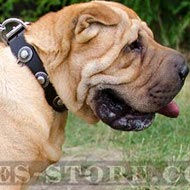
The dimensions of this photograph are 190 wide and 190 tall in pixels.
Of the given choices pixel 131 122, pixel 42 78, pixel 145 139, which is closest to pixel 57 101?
pixel 42 78

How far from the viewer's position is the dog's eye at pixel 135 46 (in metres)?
3.33

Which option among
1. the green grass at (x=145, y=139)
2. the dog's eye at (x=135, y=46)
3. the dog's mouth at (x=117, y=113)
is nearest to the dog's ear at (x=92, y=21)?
the dog's eye at (x=135, y=46)

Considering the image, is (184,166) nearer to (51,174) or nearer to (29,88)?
(51,174)

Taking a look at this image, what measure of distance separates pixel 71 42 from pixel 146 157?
4.52ft

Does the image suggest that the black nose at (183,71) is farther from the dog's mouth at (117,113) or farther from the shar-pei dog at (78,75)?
the dog's mouth at (117,113)

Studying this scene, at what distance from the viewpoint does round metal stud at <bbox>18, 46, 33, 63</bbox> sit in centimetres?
326

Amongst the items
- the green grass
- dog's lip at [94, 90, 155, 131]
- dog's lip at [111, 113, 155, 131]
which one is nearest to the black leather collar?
dog's lip at [94, 90, 155, 131]

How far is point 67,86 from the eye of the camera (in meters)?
3.27

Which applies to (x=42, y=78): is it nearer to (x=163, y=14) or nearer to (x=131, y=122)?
(x=131, y=122)

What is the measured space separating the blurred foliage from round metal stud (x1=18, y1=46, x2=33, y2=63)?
14.5 feet

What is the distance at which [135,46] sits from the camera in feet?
11.0

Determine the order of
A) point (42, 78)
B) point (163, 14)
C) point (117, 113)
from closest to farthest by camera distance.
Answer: point (42, 78) → point (117, 113) → point (163, 14)

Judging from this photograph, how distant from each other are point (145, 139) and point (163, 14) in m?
3.36

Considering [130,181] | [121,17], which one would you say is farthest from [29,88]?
[130,181]
